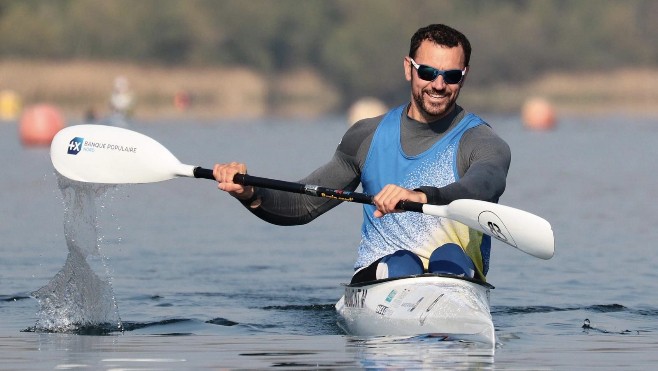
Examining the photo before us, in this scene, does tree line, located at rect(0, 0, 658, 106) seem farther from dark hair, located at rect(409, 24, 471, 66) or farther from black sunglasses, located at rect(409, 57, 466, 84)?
black sunglasses, located at rect(409, 57, 466, 84)

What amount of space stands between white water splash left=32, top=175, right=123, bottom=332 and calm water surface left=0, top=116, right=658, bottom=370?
0.02 meters

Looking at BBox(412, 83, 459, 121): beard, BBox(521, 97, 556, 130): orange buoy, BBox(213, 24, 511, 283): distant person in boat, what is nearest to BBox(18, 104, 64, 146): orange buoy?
BBox(521, 97, 556, 130): orange buoy

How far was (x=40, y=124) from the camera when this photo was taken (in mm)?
38688

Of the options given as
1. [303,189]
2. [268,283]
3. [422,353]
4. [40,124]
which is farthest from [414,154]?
[40,124]

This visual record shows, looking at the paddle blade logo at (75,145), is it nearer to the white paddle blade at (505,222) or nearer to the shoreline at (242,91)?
the white paddle blade at (505,222)

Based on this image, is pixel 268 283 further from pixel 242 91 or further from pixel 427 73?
pixel 242 91

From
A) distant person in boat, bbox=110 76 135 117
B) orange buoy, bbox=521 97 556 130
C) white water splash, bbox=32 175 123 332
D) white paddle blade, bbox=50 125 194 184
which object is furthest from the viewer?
orange buoy, bbox=521 97 556 130

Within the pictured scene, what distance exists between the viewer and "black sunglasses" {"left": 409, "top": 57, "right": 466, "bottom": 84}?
9523 mm

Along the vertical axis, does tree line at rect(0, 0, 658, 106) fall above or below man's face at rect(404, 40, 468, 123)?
above

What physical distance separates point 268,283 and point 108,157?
3.41 m

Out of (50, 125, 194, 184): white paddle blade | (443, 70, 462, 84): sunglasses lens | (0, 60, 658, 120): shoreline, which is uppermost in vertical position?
(0, 60, 658, 120): shoreline

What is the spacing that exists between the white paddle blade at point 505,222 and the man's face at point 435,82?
0.73 meters

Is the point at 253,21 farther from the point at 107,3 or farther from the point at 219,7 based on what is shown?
the point at 107,3

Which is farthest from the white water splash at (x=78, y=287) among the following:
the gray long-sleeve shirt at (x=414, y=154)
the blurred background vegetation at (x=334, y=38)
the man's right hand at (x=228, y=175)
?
the blurred background vegetation at (x=334, y=38)
